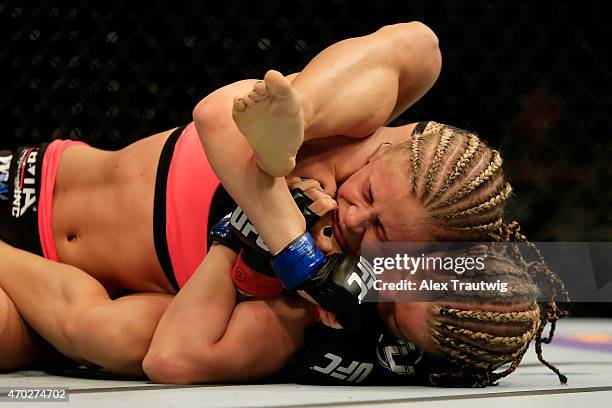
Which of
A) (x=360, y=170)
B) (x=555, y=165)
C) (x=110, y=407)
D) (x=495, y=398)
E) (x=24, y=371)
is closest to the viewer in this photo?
(x=110, y=407)

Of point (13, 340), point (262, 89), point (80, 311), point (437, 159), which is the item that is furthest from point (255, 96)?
point (13, 340)

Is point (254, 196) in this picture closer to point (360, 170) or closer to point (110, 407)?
point (360, 170)

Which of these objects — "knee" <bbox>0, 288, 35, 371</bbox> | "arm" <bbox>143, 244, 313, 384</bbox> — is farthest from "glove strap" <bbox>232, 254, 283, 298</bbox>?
"knee" <bbox>0, 288, 35, 371</bbox>

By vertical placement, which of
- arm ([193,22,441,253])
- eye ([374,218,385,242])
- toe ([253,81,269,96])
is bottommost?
eye ([374,218,385,242])

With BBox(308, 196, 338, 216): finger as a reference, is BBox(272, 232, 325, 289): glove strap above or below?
below

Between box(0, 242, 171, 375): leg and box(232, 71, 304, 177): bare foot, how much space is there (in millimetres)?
360

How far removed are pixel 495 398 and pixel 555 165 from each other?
1.45 metres

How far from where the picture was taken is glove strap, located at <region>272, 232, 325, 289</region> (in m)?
1.02

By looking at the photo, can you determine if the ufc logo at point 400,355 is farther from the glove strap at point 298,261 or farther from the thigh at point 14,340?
the thigh at point 14,340

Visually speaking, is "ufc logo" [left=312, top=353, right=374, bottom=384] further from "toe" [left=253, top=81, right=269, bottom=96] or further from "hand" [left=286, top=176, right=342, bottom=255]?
"toe" [left=253, top=81, right=269, bottom=96]

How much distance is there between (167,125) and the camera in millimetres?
2178

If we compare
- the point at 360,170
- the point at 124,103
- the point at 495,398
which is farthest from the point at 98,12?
the point at 495,398

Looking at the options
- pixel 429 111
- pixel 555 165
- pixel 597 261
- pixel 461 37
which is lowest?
pixel 597 261

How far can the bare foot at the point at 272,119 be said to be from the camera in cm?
92
